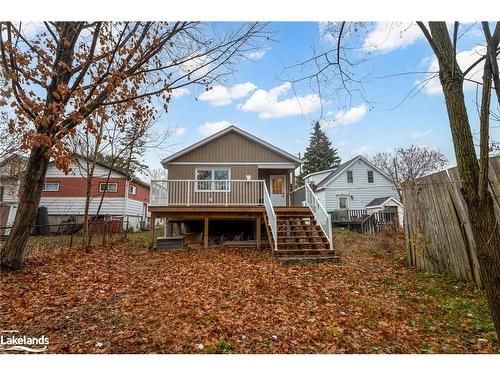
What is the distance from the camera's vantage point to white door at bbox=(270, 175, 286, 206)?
1160 centimetres

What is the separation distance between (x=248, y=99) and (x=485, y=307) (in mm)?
4744

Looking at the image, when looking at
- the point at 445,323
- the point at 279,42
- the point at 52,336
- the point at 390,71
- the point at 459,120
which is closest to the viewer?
the point at 459,120

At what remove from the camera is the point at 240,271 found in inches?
215

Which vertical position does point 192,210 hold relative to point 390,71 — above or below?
below

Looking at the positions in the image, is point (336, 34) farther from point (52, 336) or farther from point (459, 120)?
point (52, 336)

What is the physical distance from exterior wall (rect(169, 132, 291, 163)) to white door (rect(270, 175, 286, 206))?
110 cm

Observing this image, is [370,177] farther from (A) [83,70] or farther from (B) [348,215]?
(A) [83,70]

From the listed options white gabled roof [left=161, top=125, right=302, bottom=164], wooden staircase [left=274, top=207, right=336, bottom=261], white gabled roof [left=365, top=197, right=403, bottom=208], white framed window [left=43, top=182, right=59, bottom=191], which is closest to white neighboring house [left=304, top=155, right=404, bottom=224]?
white gabled roof [left=365, top=197, right=403, bottom=208]

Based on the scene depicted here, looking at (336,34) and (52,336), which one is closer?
(52,336)

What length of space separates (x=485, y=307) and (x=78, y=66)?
7.27m

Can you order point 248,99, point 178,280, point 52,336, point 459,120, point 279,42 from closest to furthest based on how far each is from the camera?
point 459,120 < point 52,336 < point 279,42 < point 178,280 < point 248,99
